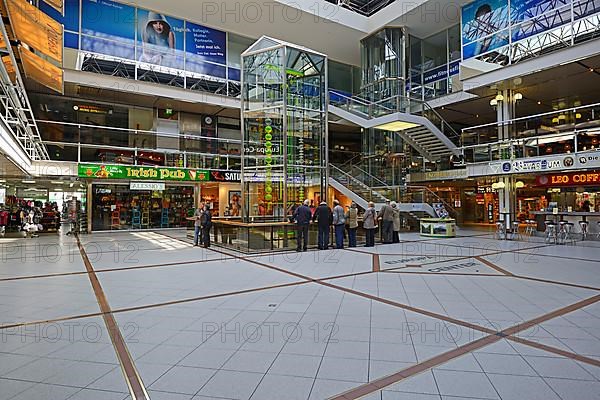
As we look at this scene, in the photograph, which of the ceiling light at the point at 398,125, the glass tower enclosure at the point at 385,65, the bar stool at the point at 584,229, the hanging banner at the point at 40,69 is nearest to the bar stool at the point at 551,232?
the bar stool at the point at 584,229

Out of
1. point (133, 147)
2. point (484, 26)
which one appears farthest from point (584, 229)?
point (133, 147)

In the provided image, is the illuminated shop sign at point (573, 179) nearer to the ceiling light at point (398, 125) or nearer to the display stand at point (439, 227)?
the display stand at point (439, 227)

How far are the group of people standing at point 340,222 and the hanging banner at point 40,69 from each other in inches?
310

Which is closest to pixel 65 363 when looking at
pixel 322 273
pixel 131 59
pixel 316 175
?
pixel 322 273

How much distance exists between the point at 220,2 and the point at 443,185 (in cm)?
1570

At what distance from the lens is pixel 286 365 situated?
3318 mm

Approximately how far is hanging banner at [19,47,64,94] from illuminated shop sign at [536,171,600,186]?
756 inches

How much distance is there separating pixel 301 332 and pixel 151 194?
17118mm

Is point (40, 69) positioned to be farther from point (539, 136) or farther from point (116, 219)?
point (539, 136)

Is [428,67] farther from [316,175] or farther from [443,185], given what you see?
[316,175]

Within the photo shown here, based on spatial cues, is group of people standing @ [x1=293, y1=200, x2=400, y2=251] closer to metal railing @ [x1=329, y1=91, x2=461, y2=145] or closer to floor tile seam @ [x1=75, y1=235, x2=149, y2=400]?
floor tile seam @ [x1=75, y1=235, x2=149, y2=400]

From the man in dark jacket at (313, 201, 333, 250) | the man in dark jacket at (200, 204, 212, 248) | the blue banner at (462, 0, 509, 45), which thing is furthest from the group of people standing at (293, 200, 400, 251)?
the blue banner at (462, 0, 509, 45)

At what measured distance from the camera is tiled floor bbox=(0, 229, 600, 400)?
296 cm

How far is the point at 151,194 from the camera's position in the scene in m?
19.5
